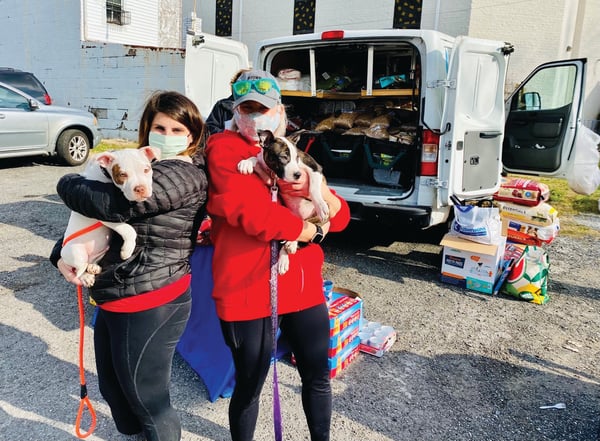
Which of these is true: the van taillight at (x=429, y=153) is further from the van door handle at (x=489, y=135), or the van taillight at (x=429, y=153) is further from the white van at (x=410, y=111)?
the van door handle at (x=489, y=135)

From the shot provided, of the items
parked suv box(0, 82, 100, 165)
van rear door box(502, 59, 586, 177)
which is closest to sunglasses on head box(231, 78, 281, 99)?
van rear door box(502, 59, 586, 177)

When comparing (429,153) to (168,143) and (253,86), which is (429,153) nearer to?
(253,86)

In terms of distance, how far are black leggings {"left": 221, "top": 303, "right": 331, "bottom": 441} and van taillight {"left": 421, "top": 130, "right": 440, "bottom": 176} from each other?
279 centimetres

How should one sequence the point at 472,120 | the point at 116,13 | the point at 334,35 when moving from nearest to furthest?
the point at 472,120
the point at 334,35
the point at 116,13

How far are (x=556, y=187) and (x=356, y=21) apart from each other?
970cm

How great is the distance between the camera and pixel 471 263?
4297 mm

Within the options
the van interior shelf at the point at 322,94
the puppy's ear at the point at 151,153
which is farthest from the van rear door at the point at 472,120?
the puppy's ear at the point at 151,153

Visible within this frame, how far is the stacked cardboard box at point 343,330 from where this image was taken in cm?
279

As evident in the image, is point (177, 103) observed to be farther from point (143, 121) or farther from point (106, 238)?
point (106, 238)

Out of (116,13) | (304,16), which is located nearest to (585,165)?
(304,16)

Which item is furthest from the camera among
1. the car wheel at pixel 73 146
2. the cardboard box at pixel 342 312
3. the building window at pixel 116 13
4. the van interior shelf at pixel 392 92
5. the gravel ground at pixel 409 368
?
the building window at pixel 116 13

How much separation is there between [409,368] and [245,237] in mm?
1786

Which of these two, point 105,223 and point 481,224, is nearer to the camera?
point 105,223

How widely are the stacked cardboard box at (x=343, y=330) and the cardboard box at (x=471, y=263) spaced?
1.60 metres
